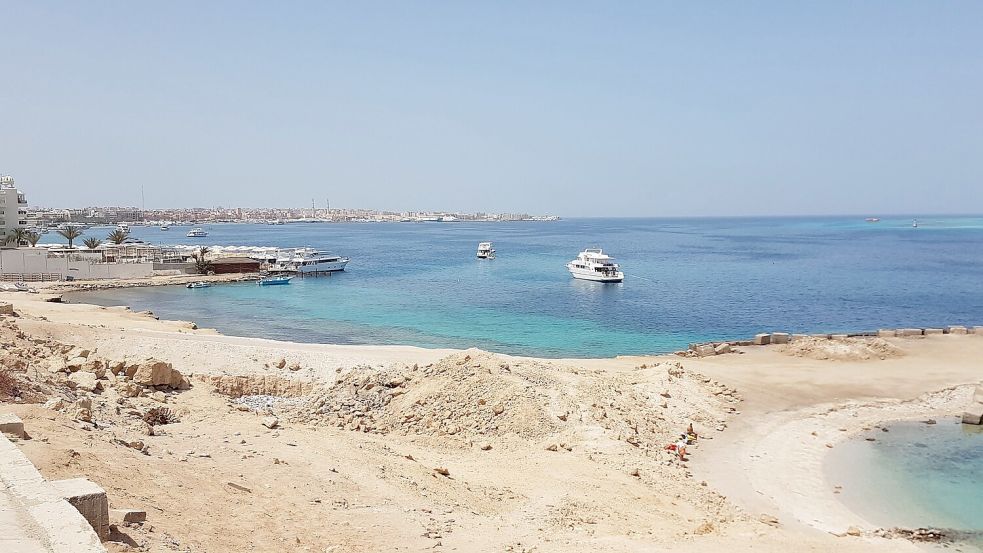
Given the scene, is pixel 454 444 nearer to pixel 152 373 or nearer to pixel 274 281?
pixel 152 373

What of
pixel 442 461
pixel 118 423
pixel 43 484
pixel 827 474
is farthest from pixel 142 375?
pixel 827 474

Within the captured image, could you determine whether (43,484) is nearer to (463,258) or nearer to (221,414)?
(221,414)

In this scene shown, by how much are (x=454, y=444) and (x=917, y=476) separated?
11.7 m

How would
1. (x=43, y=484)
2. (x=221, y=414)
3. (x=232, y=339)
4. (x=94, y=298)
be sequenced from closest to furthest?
(x=43, y=484) < (x=221, y=414) < (x=232, y=339) < (x=94, y=298)

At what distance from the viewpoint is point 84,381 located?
55.9 feet

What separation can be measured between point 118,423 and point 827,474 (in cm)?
1674

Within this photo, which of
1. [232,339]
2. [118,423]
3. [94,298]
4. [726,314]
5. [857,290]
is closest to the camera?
[118,423]

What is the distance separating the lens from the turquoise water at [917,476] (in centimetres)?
1452

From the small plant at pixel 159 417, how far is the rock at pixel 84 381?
1849 mm

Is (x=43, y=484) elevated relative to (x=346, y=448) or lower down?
elevated

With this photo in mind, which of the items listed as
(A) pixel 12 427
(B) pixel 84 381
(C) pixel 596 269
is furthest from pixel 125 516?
(C) pixel 596 269

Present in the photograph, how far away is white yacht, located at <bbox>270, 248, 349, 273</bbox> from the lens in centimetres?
7529

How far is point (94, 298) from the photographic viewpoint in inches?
2098

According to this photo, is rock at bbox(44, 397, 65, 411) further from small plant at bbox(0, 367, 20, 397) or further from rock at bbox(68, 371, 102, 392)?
rock at bbox(68, 371, 102, 392)
